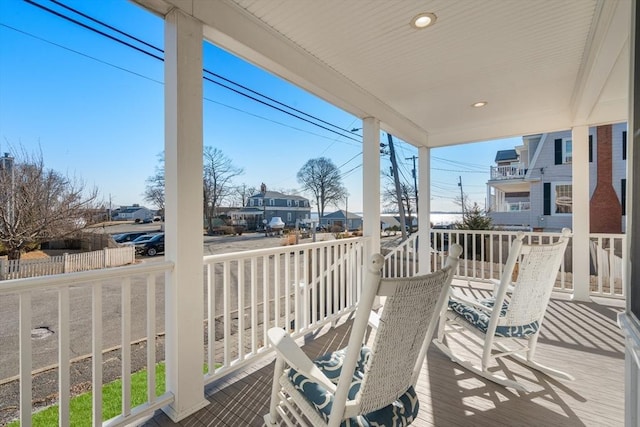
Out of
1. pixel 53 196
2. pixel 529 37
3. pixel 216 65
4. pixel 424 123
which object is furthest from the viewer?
pixel 424 123

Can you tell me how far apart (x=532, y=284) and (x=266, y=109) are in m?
3.11

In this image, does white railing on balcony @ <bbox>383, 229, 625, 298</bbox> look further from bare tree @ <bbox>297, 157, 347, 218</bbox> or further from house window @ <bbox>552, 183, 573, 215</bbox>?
house window @ <bbox>552, 183, 573, 215</bbox>

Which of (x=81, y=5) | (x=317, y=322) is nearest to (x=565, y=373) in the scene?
(x=317, y=322)

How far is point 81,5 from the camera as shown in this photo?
1775mm

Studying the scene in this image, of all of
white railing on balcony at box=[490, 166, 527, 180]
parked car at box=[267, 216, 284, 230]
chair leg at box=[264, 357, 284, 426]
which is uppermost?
white railing on balcony at box=[490, 166, 527, 180]

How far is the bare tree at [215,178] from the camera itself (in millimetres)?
2043

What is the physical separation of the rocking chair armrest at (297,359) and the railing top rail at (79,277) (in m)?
0.81

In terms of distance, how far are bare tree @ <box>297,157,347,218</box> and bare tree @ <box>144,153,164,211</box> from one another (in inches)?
66.3

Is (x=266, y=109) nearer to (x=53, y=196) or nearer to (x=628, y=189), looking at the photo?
(x=53, y=196)

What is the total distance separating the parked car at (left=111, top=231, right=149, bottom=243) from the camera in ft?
5.25

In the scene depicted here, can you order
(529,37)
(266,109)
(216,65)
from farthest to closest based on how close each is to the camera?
1. (266,109)
2. (216,65)
3. (529,37)

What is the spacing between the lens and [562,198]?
7789mm

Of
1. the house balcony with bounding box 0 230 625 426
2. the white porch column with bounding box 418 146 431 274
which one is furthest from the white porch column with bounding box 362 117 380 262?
the white porch column with bounding box 418 146 431 274

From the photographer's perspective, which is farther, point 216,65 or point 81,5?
point 216,65
